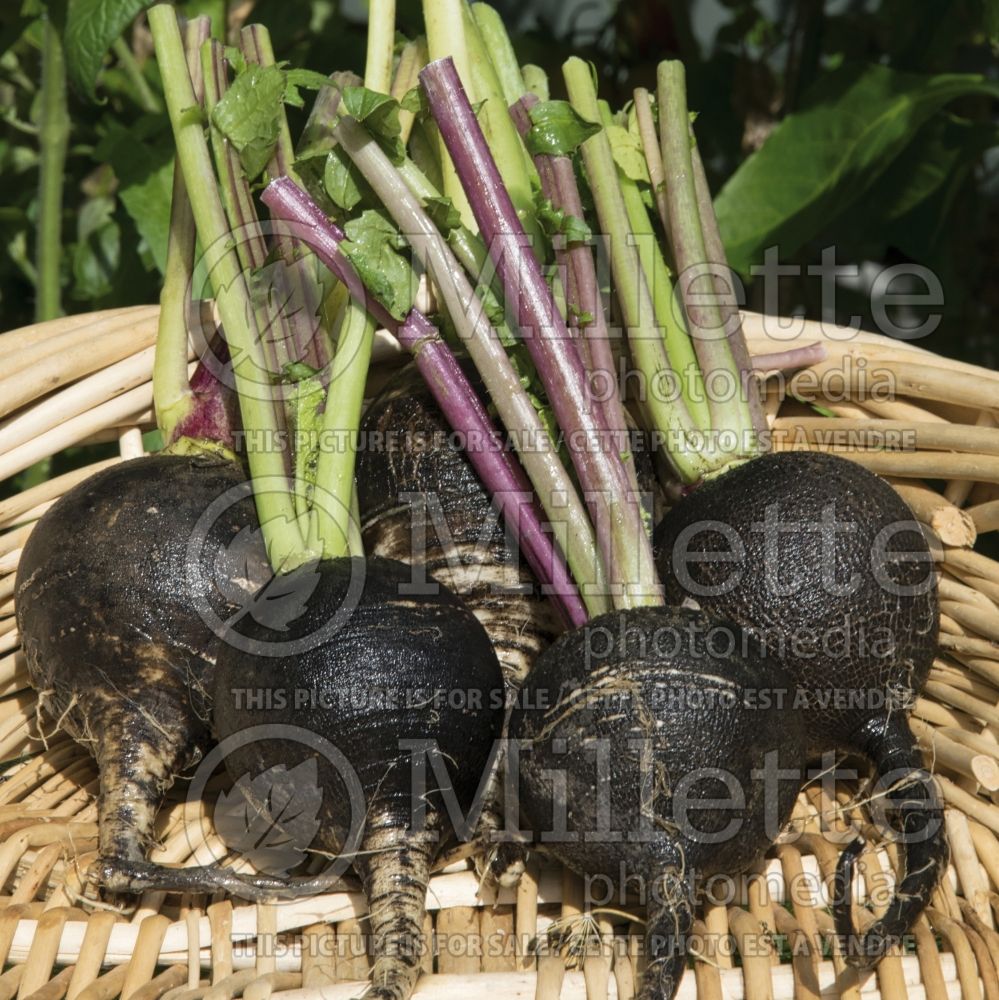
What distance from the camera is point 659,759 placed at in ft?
4.64

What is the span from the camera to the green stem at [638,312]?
5.90 feet

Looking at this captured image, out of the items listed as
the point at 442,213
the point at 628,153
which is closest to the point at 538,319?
the point at 442,213

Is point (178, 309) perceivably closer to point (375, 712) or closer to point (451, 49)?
point (451, 49)

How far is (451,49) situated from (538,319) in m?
0.50

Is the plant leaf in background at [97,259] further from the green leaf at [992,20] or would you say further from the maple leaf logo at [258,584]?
the green leaf at [992,20]

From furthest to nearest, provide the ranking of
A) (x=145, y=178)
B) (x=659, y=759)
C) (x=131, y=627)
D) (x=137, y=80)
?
1. (x=137, y=80)
2. (x=145, y=178)
3. (x=131, y=627)
4. (x=659, y=759)

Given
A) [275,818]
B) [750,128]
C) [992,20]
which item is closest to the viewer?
[275,818]

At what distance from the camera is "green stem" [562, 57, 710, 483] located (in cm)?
180

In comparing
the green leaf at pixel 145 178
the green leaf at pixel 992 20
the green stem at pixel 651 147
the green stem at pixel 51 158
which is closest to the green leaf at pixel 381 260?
the green stem at pixel 651 147

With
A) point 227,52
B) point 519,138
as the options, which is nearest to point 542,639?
point 519,138

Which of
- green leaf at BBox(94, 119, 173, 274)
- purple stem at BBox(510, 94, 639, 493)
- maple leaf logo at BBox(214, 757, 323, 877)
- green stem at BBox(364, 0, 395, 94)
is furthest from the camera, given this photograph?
green leaf at BBox(94, 119, 173, 274)

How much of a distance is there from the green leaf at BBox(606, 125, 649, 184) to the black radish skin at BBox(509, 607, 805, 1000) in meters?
0.82

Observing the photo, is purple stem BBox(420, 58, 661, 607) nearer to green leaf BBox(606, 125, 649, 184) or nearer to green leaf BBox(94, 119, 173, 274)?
green leaf BBox(606, 125, 649, 184)

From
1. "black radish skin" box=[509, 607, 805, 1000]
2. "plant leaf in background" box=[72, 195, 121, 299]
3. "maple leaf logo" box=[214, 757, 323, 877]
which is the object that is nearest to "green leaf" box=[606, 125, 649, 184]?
"black radish skin" box=[509, 607, 805, 1000]
